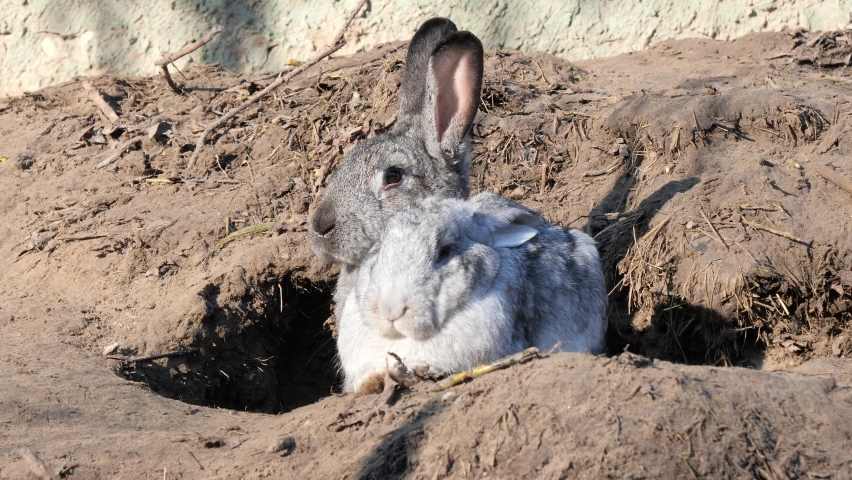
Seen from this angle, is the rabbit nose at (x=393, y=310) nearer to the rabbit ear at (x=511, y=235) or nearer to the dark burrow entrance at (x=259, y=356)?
the rabbit ear at (x=511, y=235)

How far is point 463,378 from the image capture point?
3.88 meters

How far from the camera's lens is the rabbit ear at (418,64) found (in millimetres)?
6047

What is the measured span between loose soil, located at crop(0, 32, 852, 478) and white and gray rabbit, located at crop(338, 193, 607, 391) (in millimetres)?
274

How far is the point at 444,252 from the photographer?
14.1 feet

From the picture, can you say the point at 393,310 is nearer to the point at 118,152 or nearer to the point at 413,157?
the point at 413,157

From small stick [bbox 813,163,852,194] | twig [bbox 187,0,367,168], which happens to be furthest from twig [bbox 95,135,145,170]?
small stick [bbox 813,163,852,194]

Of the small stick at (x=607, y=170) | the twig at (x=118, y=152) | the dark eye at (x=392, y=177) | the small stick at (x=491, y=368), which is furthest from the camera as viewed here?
the twig at (x=118, y=152)

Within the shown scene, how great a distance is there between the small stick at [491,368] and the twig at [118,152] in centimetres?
509

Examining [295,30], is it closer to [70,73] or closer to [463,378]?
[70,73]

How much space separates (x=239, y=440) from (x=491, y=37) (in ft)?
19.7

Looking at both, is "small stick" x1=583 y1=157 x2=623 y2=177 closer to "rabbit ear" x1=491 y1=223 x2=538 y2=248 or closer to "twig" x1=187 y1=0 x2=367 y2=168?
"rabbit ear" x1=491 y1=223 x2=538 y2=248

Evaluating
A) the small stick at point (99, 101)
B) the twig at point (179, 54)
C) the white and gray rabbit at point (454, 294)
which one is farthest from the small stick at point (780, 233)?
the small stick at point (99, 101)

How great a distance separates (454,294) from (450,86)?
2151 millimetres

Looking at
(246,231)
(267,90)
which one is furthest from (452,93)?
(267,90)
